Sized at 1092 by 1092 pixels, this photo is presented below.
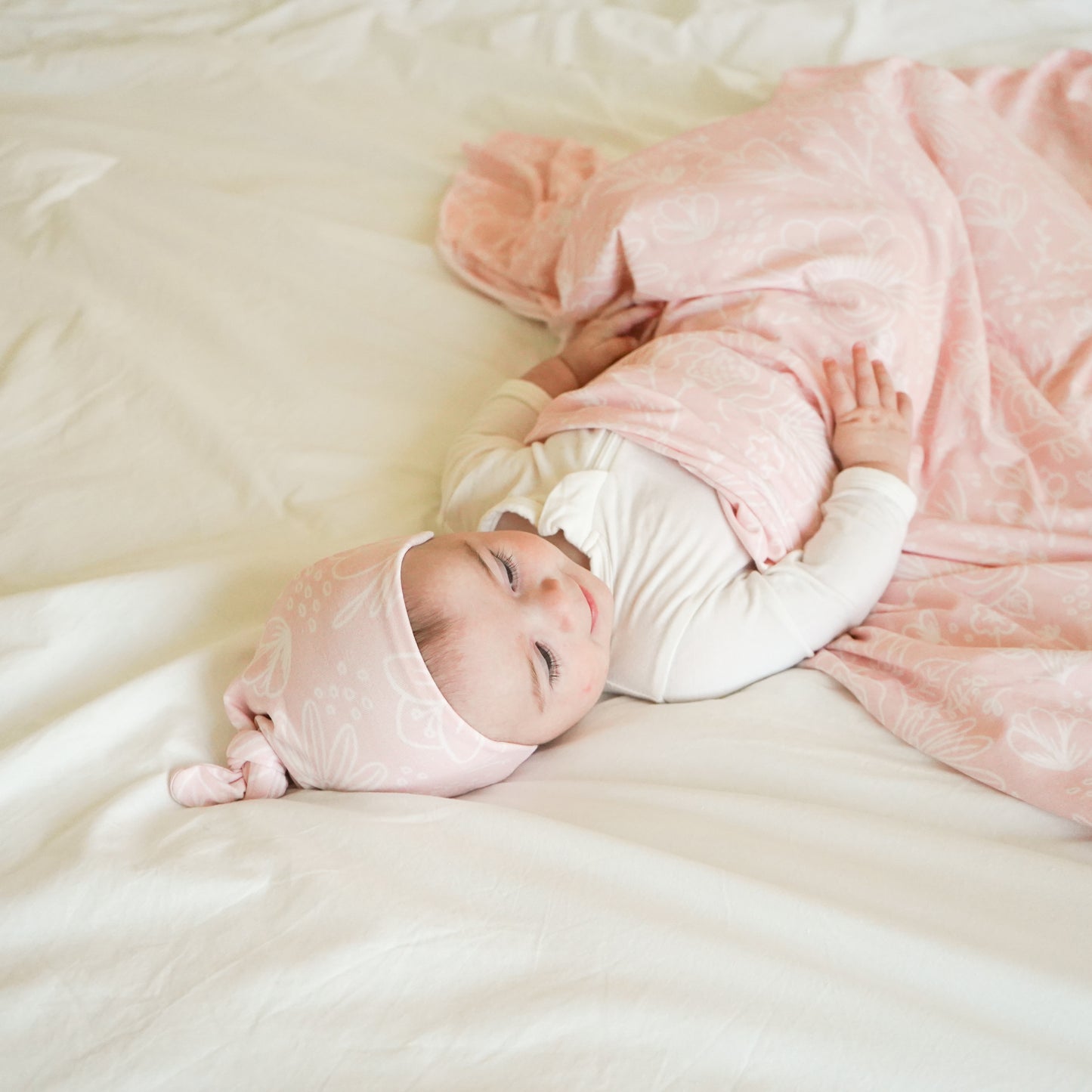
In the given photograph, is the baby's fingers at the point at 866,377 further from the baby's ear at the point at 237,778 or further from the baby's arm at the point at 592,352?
the baby's ear at the point at 237,778

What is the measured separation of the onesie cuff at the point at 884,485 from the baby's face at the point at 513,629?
31 centimetres

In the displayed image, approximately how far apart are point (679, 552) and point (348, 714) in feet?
1.29

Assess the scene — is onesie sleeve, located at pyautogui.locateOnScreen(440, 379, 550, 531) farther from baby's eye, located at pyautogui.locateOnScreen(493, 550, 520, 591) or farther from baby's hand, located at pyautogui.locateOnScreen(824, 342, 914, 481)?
baby's hand, located at pyautogui.locateOnScreen(824, 342, 914, 481)

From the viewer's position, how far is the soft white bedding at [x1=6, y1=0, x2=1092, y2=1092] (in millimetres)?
662

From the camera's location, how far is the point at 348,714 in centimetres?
90

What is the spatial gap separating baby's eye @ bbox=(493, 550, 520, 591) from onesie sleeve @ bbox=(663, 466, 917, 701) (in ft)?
0.59

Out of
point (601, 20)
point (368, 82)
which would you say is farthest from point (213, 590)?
point (601, 20)

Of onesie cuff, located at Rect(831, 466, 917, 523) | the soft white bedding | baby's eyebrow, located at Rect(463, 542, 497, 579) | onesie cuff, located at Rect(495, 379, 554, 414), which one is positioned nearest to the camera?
the soft white bedding

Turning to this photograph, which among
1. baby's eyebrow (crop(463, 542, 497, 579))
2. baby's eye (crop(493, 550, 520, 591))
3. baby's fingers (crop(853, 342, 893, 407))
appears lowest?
baby's eye (crop(493, 550, 520, 591))

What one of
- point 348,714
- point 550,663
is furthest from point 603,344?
point 348,714

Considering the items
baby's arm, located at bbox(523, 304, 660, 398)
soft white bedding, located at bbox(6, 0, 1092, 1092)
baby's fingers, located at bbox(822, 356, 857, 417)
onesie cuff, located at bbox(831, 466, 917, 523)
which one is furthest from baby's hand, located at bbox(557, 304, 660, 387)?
onesie cuff, located at bbox(831, 466, 917, 523)

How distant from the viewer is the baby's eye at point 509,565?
3.25 feet

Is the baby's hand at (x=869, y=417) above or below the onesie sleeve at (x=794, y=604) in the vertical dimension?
above

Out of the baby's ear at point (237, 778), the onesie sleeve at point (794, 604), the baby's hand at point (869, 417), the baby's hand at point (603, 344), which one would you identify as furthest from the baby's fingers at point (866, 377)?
the baby's ear at point (237, 778)
